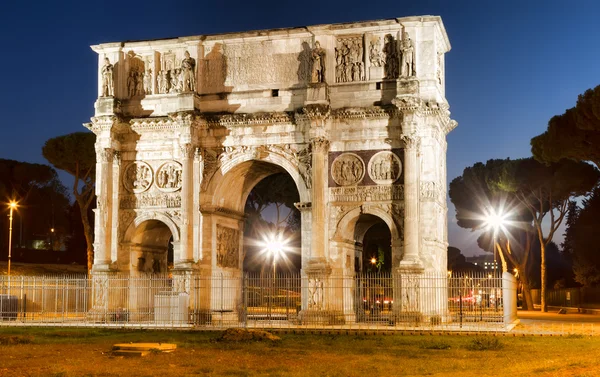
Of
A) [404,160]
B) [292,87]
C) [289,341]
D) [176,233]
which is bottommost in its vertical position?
[289,341]

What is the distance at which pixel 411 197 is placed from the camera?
27500mm

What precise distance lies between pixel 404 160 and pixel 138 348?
1285 cm

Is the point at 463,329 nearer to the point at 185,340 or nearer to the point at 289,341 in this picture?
the point at 289,341

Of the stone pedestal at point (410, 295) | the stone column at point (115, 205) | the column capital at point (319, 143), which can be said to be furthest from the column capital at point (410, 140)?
the stone column at point (115, 205)

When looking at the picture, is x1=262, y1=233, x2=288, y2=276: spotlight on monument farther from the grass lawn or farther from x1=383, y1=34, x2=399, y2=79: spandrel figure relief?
the grass lawn

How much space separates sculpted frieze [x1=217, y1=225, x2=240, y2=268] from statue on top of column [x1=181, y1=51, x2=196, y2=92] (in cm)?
495

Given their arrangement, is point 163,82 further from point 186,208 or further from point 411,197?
point 411,197

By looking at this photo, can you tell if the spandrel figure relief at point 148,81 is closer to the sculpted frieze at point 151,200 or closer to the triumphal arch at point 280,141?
the triumphal arch at point 280,141

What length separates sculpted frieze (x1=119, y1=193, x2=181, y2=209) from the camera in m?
30.2

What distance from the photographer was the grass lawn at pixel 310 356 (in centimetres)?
1501

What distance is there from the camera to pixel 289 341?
2092cm

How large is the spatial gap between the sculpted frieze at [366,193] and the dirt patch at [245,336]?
838cm

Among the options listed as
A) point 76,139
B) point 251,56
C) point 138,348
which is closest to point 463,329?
point 138,348

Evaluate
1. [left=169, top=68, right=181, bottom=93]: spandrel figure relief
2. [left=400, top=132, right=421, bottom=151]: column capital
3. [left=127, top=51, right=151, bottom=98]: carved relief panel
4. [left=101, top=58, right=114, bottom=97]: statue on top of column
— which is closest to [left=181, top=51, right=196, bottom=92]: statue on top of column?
[left=169, top=68, right=181, bottom=93]: spandrel figure relief
